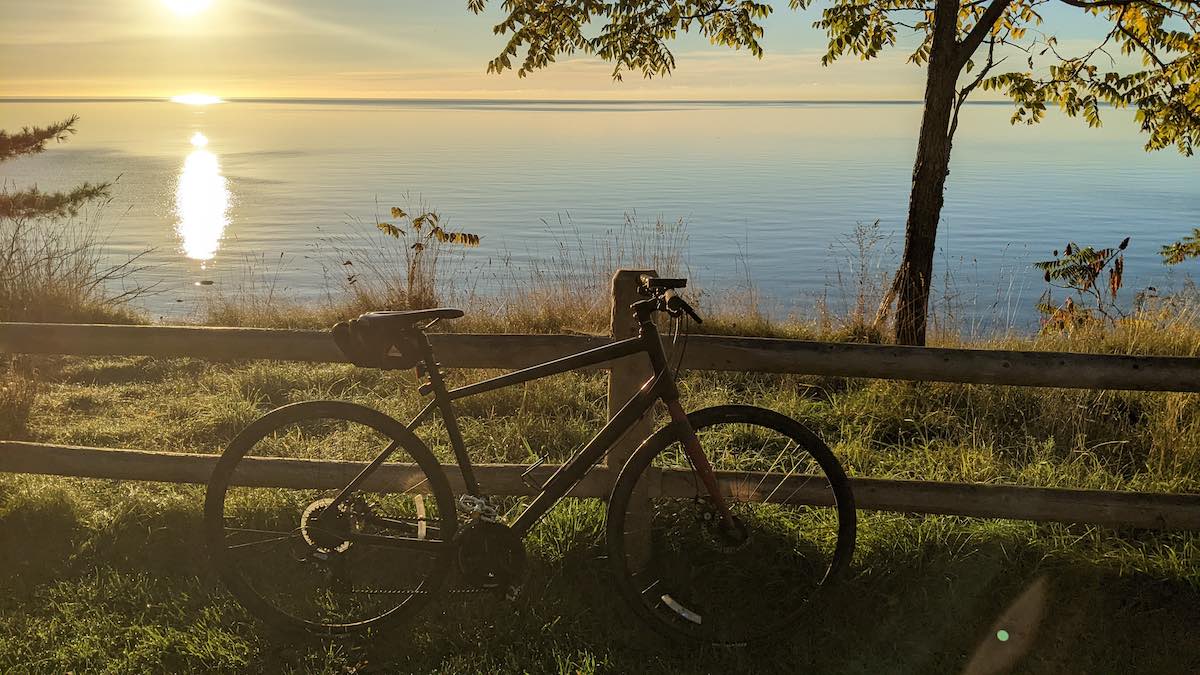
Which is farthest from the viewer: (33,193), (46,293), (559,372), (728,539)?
(46,293)

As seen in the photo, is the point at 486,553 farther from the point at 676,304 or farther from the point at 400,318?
the point at 676,304

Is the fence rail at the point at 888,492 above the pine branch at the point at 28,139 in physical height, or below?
below

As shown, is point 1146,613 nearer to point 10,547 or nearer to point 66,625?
point 66,625

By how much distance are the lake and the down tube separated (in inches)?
292

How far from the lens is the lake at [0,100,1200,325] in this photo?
20.9 m

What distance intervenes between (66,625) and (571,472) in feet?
7.53

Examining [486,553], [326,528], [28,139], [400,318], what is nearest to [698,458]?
[486,553]

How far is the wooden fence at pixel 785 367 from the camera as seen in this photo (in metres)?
3.82

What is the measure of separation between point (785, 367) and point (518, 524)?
129 cm

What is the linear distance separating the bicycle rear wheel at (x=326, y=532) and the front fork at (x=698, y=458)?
960mm

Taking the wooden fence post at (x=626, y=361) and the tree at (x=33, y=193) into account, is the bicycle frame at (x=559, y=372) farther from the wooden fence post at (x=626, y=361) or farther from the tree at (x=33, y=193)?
the tree at (x=33, y=193)

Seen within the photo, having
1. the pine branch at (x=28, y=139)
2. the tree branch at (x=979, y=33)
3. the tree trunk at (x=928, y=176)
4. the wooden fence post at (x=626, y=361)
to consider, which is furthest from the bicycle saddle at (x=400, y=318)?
the pine branch at (x=28, y=139)

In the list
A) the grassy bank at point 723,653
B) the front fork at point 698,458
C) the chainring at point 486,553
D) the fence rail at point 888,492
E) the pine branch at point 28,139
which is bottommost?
the grassy bank at point 723,653

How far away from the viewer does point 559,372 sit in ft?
11.6
